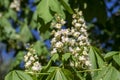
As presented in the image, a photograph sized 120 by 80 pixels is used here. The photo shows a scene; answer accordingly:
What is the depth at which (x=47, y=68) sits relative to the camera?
2.68 m

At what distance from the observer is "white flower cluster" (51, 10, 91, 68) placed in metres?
2.81

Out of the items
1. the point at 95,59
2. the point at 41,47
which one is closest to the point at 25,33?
the point at 41,47

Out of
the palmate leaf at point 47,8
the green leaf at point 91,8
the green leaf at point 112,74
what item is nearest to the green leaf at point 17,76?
the green leaf at point 112,74

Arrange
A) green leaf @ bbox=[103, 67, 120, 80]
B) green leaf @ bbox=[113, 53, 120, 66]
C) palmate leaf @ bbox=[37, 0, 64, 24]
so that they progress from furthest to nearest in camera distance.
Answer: palmate leaf @ bbox=[37, 0, 64, 24] < green leaf @ bbox=[113, 53, 120, 66] < green leaf @ bbox=[103, 67, 120, 80]

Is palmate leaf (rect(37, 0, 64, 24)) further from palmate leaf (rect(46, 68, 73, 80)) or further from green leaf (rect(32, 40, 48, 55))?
green leaf (rect(32, 40, 48, 55))

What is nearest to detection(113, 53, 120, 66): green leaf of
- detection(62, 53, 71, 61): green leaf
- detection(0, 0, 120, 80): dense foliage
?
detection(0, 0, 120, 80): dense foliage

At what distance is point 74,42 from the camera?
2.95 meters

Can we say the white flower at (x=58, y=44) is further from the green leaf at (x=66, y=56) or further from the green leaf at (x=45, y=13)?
the green leaf at (x=45, y=13)

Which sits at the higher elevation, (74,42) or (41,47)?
(41,47)

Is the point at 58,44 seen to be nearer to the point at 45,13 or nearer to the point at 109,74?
the point at 45,13

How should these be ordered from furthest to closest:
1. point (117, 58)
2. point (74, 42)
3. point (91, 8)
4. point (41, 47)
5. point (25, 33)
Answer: point (25, 33)
point (41, 47)
point (91, 8)
point (74, 42)
point (117, 58)

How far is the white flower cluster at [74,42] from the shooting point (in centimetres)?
281

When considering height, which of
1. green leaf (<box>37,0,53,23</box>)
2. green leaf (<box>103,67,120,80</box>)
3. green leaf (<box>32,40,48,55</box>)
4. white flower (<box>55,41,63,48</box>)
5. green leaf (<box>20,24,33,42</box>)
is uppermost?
green leaf (<box>20,24,33,42</box>)

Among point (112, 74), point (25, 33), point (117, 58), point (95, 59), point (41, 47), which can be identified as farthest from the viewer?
point (25, 33)
